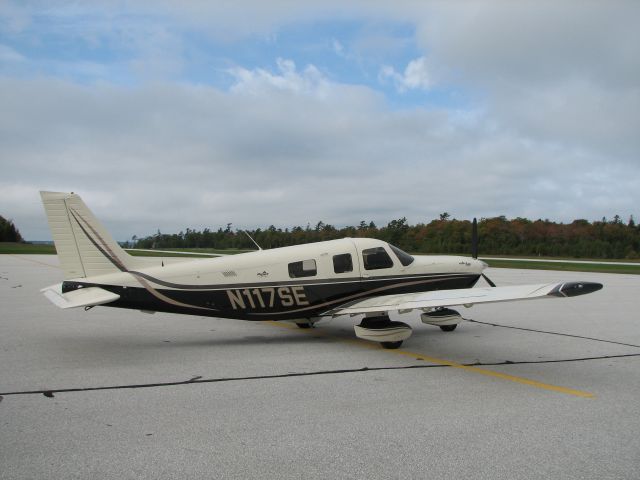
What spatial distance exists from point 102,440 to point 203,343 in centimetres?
468

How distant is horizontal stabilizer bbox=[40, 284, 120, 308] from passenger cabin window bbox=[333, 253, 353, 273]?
371 centimetres

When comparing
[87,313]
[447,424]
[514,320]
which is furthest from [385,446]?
[87,313]

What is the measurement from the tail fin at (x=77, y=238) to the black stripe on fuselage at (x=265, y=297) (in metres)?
0.33

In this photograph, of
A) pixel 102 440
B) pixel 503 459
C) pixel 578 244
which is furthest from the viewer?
pixel 578 244

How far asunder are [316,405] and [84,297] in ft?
14.9

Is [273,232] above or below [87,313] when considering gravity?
above

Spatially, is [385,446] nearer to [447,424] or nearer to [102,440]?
[447,424]

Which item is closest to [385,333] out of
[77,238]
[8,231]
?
[77,238]

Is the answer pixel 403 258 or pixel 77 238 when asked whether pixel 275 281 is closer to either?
pixel 403 258

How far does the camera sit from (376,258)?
9609mm

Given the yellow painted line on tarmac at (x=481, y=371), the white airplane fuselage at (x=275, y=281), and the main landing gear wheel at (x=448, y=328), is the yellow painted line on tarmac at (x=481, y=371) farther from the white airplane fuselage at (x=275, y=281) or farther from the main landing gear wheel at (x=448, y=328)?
the main landing gear wheel at (x=448, y=328)

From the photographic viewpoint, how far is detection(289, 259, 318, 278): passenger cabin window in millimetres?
9086

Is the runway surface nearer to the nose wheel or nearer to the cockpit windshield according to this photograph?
the nose wheel

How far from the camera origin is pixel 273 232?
1182 inches
